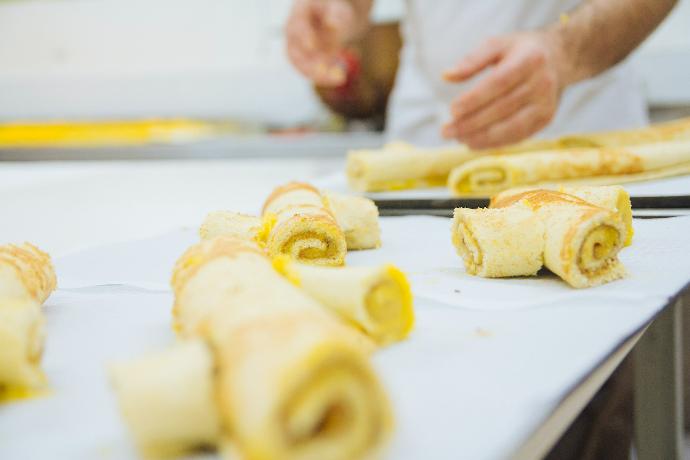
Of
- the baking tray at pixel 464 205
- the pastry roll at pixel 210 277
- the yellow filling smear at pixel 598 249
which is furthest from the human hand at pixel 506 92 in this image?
the pastry roll at pixel 210 277

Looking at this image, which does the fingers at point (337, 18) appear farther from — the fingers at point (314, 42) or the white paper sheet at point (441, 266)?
the white paper sheet at point (441, 266)

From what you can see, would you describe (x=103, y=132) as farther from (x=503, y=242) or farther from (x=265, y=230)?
(x=503, y=242)

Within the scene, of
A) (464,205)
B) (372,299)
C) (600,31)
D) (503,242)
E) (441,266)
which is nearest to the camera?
→ (372,299)

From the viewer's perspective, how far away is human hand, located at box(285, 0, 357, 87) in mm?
2225

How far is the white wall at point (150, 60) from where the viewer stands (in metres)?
4.36

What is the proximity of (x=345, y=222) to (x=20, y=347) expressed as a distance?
65cm

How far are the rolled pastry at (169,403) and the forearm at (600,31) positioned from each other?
1.50 meters

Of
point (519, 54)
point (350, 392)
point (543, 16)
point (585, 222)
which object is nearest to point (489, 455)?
point (350, 392)

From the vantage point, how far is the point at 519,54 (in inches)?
66.2

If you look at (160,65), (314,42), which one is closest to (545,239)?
(314,42)

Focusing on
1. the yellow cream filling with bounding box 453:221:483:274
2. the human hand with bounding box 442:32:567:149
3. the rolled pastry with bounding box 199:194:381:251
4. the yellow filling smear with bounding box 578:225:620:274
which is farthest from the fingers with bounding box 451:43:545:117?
the yellow filling smear with bounding box 578:225:620:274

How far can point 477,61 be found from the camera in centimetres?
166

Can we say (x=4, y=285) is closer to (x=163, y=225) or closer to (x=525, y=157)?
(x=163, y=225)

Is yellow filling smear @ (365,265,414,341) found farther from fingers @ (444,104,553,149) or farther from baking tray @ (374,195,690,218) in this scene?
fingers @ (444,104,553,149)
